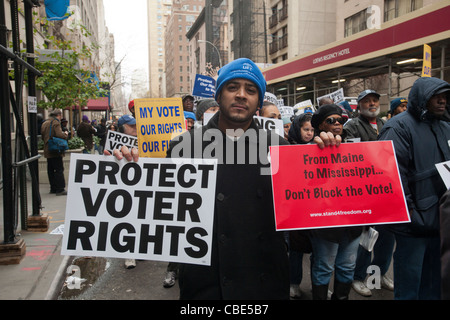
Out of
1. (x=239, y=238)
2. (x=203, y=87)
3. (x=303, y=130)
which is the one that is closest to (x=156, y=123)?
(x=303, y=130)

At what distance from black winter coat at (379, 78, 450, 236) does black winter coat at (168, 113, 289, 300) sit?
1394mm

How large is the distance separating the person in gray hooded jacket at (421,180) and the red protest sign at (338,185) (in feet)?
0.92

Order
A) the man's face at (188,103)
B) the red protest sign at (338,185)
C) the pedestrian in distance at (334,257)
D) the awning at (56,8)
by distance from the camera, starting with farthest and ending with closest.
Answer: the man's face at (188,103) < the awning at (56,8) < the pedestrian in distance at (334,257) < the red protest sign at (338,185)

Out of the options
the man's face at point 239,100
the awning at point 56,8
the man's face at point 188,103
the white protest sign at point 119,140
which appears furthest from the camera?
the man's face at point 188,103

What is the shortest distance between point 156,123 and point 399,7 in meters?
20.8

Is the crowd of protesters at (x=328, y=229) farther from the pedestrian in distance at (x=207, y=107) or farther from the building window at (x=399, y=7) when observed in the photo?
the building window at (x=399, y=7)

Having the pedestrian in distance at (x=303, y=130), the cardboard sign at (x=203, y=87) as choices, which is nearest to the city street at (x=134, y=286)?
the pedestrian in distance at (x=303, y=130)

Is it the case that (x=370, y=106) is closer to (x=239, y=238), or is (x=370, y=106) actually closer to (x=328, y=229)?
(x=328, y=229)

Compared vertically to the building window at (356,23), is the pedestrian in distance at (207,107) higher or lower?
lower

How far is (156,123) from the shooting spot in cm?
489

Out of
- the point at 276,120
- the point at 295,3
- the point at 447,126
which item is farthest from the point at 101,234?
the point at 295,3

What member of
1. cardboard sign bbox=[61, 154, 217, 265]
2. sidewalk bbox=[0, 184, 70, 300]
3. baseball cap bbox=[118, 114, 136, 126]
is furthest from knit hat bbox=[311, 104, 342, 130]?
sidewalk bbox=[0, 184, 70, 300]

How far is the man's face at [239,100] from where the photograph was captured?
205 cm
